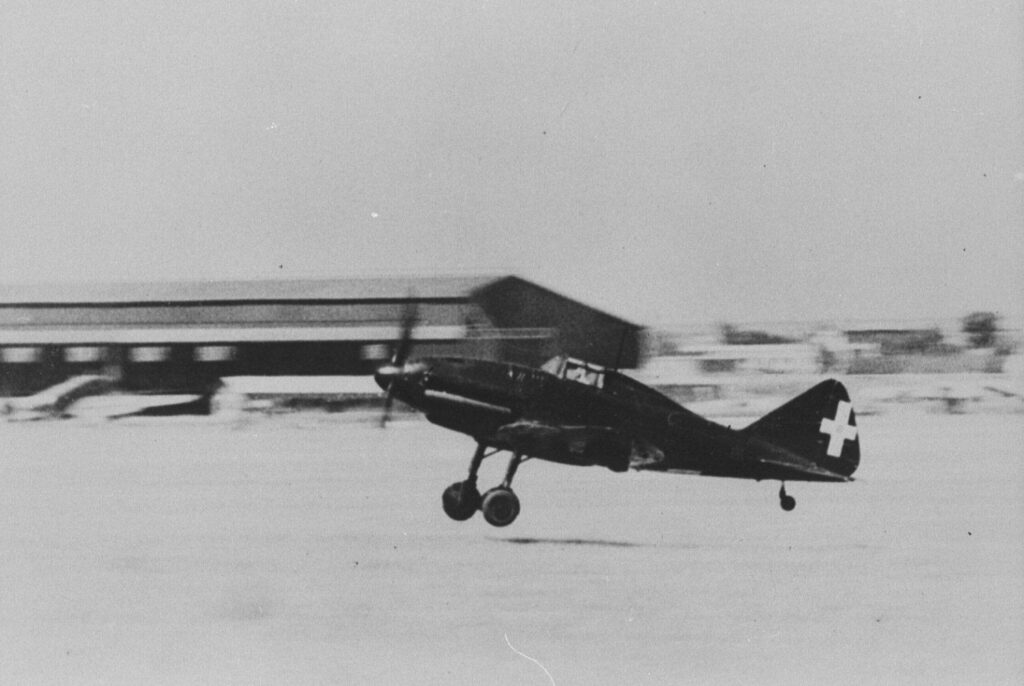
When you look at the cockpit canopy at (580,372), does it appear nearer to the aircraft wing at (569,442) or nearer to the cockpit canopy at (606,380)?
the cockpit canopy at (606,380)

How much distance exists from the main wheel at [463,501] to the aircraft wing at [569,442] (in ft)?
2.64

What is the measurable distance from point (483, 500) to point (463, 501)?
2.15 ft

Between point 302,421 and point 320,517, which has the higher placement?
point 320,517

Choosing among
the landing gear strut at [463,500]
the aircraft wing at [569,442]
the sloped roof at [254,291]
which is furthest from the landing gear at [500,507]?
the sloped roof at [254,291]

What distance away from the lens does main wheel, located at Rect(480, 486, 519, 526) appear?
10.5 meters

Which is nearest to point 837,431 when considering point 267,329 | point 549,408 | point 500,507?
point 549,408

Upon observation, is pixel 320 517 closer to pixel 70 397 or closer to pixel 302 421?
pixel 302 421

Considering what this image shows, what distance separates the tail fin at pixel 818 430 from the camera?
37.8 ft

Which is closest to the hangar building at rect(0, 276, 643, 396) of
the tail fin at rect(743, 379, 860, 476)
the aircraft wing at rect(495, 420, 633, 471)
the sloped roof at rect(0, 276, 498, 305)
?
the sloped roof at rect(0, 276, 498, 305)

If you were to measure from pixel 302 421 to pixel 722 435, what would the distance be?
20639mm

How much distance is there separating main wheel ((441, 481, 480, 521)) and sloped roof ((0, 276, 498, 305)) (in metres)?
24.1

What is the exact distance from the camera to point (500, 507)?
412 inches

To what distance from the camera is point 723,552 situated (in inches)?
394

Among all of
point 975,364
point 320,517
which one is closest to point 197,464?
point 320,517
